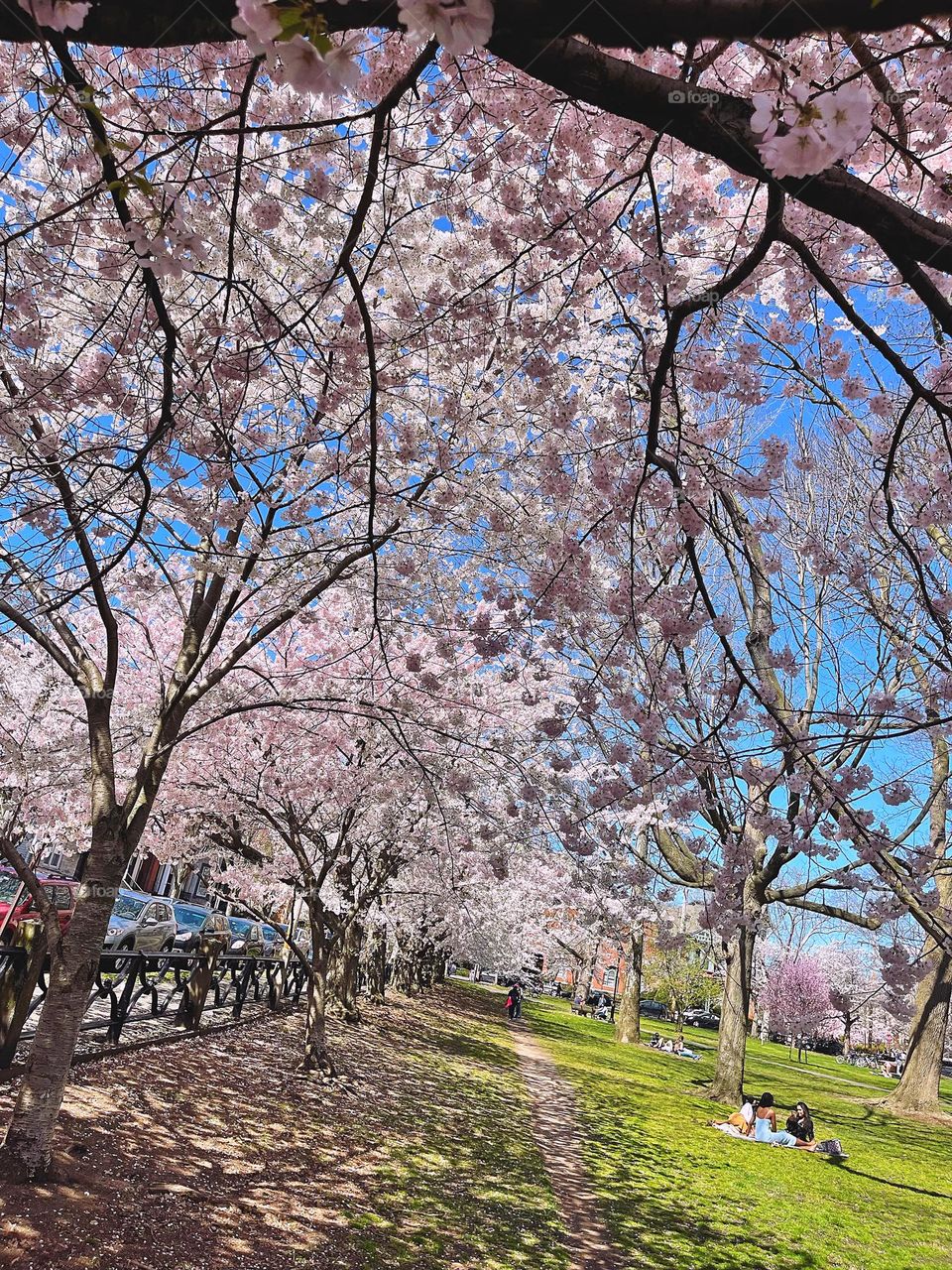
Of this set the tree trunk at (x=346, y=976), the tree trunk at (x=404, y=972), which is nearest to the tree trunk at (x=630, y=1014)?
the tree trunk at (x=404, y=972)

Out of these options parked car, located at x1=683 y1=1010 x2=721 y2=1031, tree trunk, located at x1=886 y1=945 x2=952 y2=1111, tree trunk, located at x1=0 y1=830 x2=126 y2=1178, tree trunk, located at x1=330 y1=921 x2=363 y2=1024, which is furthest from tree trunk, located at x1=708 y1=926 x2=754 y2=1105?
parked car, located at x1=683 y1=1010 x2=721 y2=1031

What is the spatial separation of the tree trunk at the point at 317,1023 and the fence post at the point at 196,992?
58.4 inches

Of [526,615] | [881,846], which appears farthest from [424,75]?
[881,846]

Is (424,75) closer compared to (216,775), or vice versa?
(424,75)

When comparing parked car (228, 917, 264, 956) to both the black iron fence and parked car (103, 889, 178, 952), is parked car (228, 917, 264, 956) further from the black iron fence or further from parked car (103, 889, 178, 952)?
parked car (103, 889, 178, 952)

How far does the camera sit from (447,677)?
8.43 m

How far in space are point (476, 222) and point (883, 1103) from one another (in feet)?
74.6

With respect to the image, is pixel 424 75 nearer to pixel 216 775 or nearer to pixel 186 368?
pixel 186 368

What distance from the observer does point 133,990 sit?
356 inches

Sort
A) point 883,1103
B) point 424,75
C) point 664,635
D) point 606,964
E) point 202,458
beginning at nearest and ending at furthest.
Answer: point 424,75, point 202,458, point 664,635, point 883,1103, point 606,964

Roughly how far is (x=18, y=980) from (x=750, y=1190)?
7.51m

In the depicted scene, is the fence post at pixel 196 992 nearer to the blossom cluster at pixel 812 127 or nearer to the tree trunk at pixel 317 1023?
the tree trunk at pixel 317 1023

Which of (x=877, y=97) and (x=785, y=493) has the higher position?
(x=785, y=493)

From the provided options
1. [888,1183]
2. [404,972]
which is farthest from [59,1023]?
[404,972]
